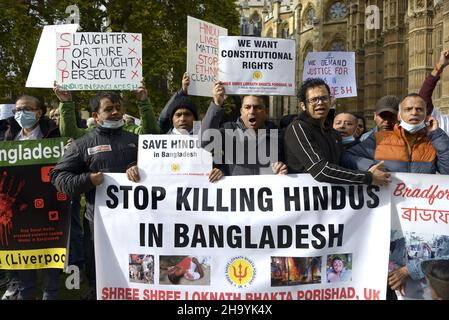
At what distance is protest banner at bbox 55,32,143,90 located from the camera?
550 cm

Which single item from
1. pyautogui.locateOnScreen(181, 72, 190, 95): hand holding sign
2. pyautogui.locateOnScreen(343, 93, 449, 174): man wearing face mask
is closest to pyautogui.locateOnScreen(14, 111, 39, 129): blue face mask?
pyautogui.locateOnScreen(181, 72, 190, 95): hand holding sign

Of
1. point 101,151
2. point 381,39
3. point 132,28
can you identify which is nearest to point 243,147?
point 101,151

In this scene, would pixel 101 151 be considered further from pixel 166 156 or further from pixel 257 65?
pixel 257 65

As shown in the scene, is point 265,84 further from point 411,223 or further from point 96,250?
point 96,250

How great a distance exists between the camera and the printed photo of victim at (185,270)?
447 cm

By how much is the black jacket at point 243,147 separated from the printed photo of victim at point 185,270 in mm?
797

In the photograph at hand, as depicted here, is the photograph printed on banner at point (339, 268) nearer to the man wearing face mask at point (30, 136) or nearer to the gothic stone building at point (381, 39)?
the man wearing face mask at point (30, 136)

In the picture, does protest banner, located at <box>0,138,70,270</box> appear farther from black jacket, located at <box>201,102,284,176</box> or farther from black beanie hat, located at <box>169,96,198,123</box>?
black jacket, located at <box>201,102,284,176</box>

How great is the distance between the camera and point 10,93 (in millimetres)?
19156

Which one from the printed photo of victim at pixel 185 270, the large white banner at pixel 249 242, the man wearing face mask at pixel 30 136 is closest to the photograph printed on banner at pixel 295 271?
the large white banner at pixel 249 242
